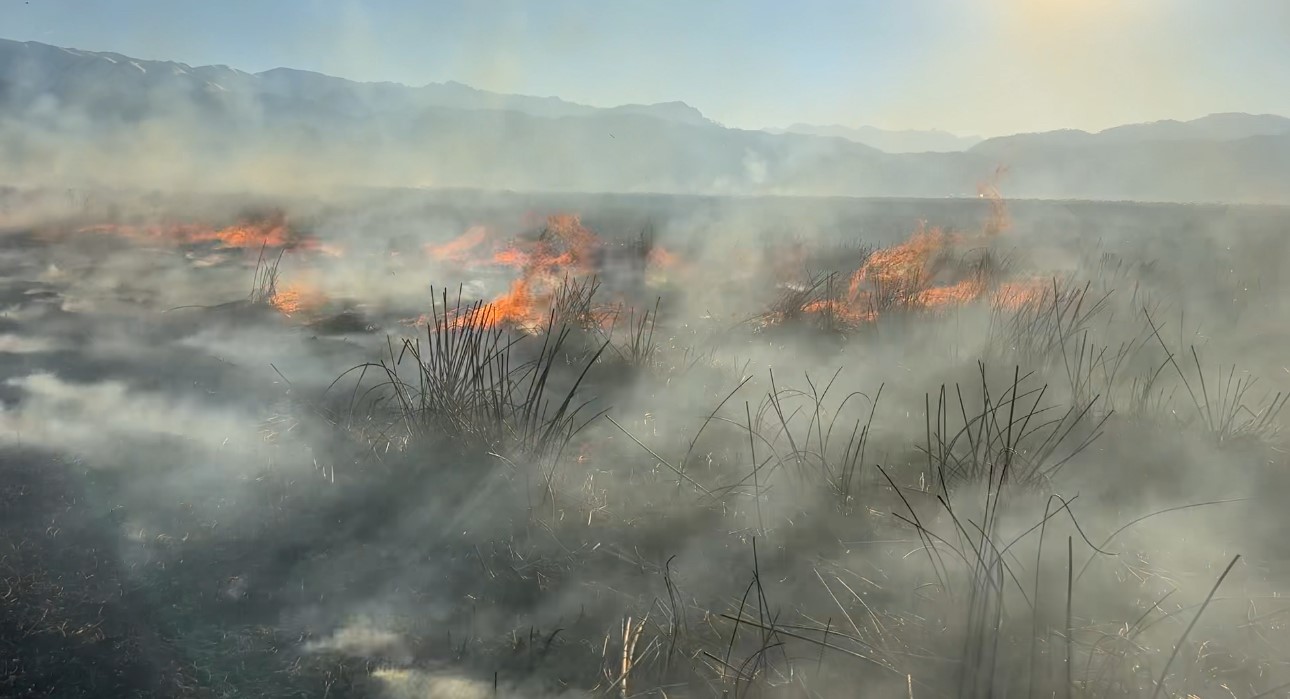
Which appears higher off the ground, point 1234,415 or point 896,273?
point 896,273

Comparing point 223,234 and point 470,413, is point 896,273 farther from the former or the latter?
point 223,234

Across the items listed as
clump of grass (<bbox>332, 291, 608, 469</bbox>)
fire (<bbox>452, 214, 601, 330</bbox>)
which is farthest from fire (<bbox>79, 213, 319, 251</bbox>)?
clump of grass (<bbox>332, 291, 608, 469</bbox>)

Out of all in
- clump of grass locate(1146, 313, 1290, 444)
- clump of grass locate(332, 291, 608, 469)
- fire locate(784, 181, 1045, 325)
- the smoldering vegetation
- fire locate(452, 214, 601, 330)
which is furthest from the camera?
fire locate(452, 214, 601, 330)

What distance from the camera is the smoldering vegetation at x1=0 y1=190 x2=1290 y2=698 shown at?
1.94 meters

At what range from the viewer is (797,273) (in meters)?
8.20

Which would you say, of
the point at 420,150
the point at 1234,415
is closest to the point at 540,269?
the point at 1234,415

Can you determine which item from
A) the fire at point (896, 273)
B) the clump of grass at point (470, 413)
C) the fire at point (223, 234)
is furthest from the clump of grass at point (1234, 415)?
the fire at point (223, 234)

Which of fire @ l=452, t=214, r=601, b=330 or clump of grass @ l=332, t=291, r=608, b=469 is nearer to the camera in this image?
clump of grass @ l=332, t=291, r=608, b=469

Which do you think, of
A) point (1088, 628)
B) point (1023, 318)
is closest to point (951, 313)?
point (1023, 318)

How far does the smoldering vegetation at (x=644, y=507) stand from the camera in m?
1.94

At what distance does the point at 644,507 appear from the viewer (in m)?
2.93

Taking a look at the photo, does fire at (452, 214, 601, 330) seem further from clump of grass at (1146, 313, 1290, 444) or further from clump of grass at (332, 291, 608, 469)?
clump of grass at (1146, 313, 1290, 444)

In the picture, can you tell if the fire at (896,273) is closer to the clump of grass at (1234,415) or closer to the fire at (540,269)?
the clump of grass at (1234,415)

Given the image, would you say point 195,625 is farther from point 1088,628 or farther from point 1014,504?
point 1014,504
